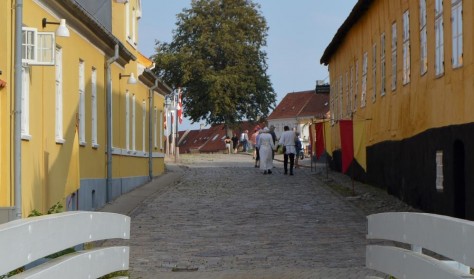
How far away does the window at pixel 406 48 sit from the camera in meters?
21.8

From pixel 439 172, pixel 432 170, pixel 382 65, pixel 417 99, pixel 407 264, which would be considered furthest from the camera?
pixel 382 65

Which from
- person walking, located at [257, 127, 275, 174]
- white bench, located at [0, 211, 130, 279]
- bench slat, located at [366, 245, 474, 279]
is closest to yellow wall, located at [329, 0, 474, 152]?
person walking, located at [257, 127, 275, 174]

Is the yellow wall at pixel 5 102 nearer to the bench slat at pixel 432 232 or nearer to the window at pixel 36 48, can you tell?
the window at pixel 36 48

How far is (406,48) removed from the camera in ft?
72.8

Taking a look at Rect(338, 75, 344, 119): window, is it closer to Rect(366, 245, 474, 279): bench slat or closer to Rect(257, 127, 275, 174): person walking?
Rect(257, 127, 275, 174): person walking

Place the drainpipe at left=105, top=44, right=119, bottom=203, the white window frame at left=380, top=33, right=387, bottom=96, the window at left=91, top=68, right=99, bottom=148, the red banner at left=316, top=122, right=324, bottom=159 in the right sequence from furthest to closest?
the red banner at left=316, top=122, right=324, bottom=159
the white window frame at left=380, top=33, right=387, bottom=96
the drainpipe at left=105, top=44, right=119, bottom=203
the window at left=91, top=68, right=99, bottom=148

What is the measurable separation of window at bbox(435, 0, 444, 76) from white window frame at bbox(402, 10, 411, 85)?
3227 millimetres

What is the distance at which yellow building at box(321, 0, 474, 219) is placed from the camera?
1622 centimetres

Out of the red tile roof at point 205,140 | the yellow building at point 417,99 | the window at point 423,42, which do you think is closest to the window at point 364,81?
the yellow building at point 417,99

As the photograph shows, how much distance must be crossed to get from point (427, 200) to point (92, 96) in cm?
774

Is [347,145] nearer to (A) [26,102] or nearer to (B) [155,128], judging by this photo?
(A) [26,102]

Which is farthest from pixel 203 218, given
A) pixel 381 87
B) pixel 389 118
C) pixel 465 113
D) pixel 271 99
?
pixel 271 99

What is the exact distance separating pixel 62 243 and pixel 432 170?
1333 centimetres

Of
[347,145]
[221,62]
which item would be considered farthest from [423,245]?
[221,62]
